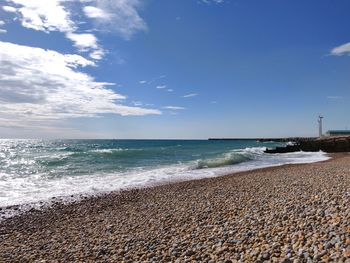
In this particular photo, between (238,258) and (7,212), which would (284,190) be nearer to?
(238,258)

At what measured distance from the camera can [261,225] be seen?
22.7 feet

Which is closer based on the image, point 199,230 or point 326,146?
point 199,230

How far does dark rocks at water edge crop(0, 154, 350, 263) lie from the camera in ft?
18.4

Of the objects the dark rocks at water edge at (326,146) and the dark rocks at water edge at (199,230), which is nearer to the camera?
the dark rocks at water edge at (199,230)

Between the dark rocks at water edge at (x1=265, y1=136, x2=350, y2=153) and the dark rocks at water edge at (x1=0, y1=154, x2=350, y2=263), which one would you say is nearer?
the dark rocks at water edge at (x1=0, y1=154, x2=350, y2=263)

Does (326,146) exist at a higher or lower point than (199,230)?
higher

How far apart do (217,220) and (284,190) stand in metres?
3.85

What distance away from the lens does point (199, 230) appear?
24.3 ft

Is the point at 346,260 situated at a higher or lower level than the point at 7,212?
higher

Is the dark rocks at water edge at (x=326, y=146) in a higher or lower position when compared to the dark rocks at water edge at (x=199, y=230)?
higher

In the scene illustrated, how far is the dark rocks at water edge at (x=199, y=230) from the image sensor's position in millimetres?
5602

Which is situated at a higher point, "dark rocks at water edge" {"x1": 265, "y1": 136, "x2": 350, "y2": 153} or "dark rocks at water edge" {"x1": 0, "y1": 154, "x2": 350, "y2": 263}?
"dark rocks at water edge" {"x1": 265, "y1": 136, "x2": 350, "y2": 153}

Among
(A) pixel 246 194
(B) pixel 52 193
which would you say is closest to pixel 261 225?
(A) pixel 246 194

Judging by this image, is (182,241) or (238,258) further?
(182,241)
